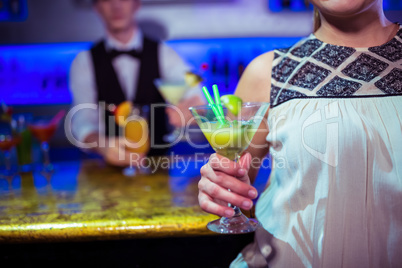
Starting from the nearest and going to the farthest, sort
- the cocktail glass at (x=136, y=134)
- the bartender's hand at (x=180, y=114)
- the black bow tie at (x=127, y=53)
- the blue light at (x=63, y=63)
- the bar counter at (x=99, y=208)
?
1. the bar counter at (x=99, y=208)
2. the cocktail glass at (x=136, y=134)
3. the bartender's hand at (x=180, y=114)
4. the black bow tie at (x=127, y=53)
5. the blue light at (x=63, y=63)

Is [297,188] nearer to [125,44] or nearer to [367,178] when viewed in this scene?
[367,178]

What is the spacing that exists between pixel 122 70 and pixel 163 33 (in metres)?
0.59

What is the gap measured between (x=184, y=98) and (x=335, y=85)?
2.10 metres

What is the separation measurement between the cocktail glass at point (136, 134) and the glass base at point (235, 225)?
1067mm

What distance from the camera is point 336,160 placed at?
1107 mm

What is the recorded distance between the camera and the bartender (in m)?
3.65

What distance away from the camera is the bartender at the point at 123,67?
3.65 m

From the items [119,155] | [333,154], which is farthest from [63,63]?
[333,154]

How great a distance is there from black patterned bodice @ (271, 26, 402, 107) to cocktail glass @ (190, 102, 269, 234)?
0.11m

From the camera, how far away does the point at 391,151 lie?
1078 millimetres

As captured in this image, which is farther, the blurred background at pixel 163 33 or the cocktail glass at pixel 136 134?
the blurred background at pixel 163 33

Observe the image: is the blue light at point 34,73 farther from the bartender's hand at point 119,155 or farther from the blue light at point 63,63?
the bartender's hand at point 119,155

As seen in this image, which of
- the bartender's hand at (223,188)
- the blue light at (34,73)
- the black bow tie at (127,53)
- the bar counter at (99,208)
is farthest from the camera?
the blue light at (34,73)

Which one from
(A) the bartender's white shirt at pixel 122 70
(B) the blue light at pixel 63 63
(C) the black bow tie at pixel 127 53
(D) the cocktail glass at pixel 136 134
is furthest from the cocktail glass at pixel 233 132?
(B) the blue light at pixel 63 63
